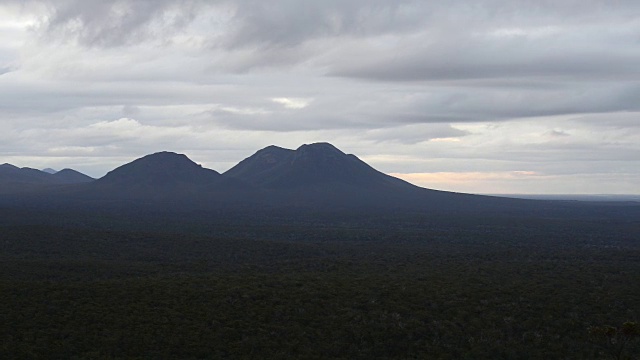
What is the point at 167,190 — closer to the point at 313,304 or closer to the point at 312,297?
the point at 312,297

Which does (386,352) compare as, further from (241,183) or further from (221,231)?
(241,183)

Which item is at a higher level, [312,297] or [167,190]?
[167,190]

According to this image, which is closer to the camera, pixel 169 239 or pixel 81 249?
pixel 81 249

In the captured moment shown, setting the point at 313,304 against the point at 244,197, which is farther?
the point at 244,197

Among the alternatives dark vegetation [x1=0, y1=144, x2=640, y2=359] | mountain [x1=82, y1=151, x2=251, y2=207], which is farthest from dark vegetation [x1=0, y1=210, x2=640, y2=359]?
mountain [x1=82, y1=151, x2=251, y2=207]

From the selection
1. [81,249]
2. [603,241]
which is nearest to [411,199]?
[603,241]

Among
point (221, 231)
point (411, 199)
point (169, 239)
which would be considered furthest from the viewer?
point (411, 199)

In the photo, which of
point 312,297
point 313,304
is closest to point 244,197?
point 312,297

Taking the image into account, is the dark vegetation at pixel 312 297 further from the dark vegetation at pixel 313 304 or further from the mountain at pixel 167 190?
the mountain at pixel 167 190

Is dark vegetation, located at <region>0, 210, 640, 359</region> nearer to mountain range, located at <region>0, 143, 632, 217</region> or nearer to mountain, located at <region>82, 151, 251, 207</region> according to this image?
mountain range, located at <region>0, 143, 632, 217</region>
